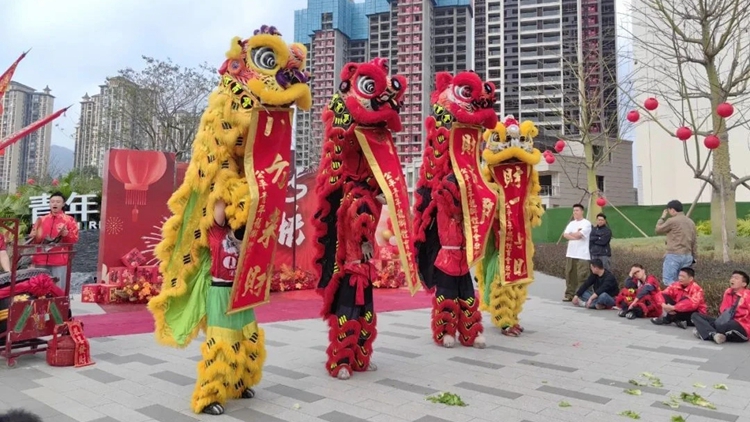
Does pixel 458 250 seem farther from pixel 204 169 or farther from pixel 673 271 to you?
pixel 673 271

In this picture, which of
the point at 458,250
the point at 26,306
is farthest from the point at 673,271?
the point at 26,306

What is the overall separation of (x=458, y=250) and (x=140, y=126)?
714 inches

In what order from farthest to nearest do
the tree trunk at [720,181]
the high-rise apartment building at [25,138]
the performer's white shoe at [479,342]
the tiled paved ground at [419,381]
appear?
1. the high-rise apartment building at [25,138]
2. the tree trunk at [720,181]
3. the performer's white shoe at [479,342]
4. the tiled paved ground at [419,381]

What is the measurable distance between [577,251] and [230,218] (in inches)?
256

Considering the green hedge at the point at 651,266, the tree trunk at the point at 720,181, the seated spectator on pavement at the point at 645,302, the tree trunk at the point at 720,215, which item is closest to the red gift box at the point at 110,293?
the seated spectator on pavement at the point at 645,302

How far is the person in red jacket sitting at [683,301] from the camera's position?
627 cm

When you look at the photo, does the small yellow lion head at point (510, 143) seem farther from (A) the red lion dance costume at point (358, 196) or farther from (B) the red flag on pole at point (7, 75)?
(B) the red flag on pole at point (7, 75)

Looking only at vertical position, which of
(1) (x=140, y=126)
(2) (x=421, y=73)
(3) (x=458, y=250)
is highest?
(2) (x=421, y=73)

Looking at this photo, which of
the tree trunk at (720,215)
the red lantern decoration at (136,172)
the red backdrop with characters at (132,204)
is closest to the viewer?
the red backdrop with characters at (132,204)

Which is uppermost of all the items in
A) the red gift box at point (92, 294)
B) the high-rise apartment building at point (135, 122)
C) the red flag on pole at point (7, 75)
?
the high-rise apartment building at point (135, 122)

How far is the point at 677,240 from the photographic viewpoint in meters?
7.13

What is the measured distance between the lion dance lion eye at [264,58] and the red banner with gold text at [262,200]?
276 millimetres

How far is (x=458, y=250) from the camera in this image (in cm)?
498

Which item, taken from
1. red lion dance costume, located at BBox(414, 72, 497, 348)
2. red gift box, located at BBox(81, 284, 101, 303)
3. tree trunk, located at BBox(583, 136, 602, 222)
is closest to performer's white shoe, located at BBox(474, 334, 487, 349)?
red lion dance costume, located at BBox(414, 72, 497, 348)
